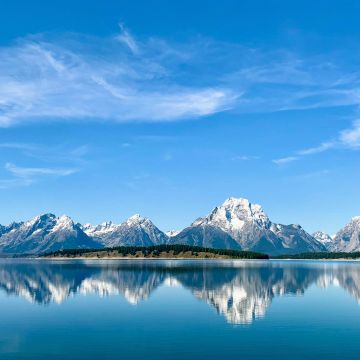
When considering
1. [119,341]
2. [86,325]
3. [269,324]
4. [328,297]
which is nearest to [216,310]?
[269,324]

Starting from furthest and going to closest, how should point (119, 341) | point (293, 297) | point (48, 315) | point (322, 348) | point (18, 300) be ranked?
1. point (293, 297)
2. point (18, 300)
3. point (48, 315)
4. point (119, 341)
5. point (322, 348)

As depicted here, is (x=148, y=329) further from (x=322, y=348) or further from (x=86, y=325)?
(x=322, y=348)

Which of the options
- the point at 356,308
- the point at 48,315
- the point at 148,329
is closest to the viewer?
the point at 148,329

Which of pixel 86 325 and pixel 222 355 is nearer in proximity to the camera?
pixel 222 355

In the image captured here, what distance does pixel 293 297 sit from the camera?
4875 inches

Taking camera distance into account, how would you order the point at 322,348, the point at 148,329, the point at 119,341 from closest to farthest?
the point at 322,348 < the point at 119,341 < the point at 148,329

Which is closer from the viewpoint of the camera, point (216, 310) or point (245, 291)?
point (216, 310)

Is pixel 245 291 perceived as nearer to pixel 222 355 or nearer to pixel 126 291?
pixel 126 291

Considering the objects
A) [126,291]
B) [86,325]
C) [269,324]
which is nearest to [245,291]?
[126,291]

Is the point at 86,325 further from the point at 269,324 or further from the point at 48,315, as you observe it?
the point at 269,324

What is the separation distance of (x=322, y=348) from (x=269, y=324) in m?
18.4

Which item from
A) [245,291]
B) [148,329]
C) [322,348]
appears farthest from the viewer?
[245,291]

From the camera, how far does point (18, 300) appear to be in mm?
116000

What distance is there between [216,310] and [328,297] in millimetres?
42663
